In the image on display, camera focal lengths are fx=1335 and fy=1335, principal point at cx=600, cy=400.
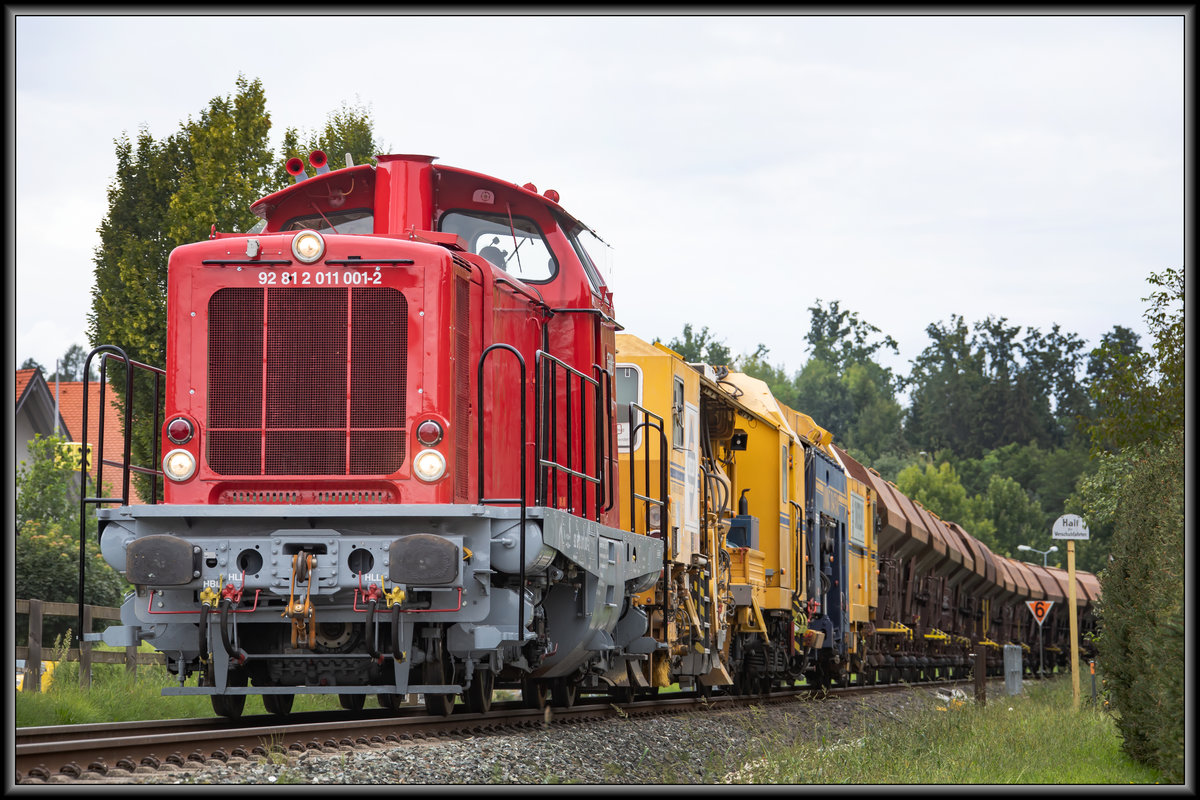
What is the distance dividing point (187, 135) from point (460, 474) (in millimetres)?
9854

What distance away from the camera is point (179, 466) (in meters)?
8.42

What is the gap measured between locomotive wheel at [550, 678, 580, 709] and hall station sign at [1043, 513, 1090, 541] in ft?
30.7

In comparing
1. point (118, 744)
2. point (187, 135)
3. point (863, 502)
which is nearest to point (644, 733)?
point (118, 744)

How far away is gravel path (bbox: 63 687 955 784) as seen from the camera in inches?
264

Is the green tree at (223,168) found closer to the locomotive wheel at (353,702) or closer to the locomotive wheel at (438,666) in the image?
the locomotive wheel at (353,702)

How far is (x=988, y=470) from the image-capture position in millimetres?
103688

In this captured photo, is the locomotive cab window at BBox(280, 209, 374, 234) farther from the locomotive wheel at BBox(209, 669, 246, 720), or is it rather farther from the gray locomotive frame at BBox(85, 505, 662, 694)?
the locomotive wheel at BBox(209, 669, 246, 720)

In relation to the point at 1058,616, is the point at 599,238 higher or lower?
higher

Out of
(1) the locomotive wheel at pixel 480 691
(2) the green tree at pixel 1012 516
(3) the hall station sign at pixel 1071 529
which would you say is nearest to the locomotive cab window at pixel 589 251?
(1) the locomotive wheel at pixel 480 691

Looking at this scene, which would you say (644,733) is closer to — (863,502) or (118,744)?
(118,744)

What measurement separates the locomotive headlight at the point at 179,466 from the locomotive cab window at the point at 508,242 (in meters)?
2.52

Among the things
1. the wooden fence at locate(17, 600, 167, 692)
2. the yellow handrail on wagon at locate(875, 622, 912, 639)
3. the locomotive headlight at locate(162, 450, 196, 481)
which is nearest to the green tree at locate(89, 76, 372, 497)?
the wooden fence at locate(17, 600, 167, 692)

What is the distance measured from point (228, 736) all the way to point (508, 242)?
4.10m

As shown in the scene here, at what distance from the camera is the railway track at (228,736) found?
6418 mm
